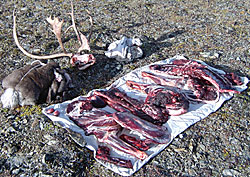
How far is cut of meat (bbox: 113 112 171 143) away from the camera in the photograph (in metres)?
4.03

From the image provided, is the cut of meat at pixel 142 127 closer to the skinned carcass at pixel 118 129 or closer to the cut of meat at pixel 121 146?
the skinned carcass at pixel 118 129

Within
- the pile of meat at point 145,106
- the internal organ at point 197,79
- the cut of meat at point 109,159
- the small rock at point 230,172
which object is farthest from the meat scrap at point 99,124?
the internal organ at point 197,79

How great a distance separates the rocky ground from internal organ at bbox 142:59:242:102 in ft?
1.03

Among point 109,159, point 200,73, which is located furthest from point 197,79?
point 109,159

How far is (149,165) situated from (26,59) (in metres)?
3.89

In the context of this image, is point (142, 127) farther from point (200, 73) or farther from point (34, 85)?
point (34, 85)

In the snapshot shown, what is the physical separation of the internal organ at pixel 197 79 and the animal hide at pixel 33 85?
1.75 m

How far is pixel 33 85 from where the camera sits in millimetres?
4656

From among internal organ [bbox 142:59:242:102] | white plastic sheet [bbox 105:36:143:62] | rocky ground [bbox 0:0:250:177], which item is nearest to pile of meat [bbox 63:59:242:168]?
internal organ [bbox 142:59:242:102]

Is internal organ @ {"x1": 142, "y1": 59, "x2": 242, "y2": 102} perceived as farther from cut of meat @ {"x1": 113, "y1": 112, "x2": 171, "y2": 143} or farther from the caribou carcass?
the caribou carcass

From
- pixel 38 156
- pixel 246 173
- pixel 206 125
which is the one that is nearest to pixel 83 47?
pixel 38 156

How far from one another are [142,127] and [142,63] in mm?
2382

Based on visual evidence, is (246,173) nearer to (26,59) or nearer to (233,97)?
(233,97)

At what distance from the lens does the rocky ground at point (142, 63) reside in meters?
3.82
